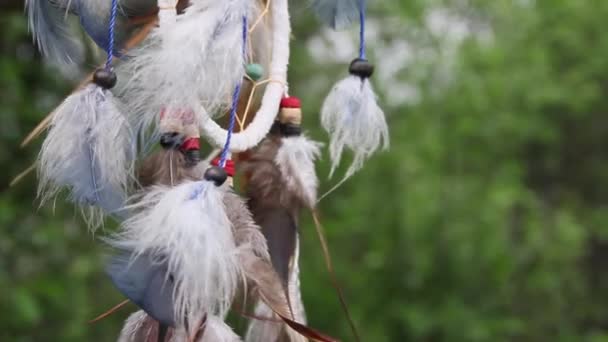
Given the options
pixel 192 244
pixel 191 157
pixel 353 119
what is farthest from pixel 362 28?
pixel 192 244

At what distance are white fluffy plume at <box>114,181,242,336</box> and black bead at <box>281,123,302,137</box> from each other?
0.24 metres

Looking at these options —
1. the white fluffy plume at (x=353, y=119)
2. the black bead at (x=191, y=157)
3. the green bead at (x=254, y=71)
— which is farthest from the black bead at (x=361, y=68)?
the black bead at (x=191, y=157)

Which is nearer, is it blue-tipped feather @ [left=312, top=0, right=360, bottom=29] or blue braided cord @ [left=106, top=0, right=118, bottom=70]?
blue braided cord @ [left=106, top=0, right=118, bottom=70]

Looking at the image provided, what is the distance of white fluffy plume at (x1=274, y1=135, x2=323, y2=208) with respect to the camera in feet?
3.23

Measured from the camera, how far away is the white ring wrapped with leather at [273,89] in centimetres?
90

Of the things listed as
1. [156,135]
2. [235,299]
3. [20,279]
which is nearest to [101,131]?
[156,135]

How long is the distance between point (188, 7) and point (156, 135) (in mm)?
133

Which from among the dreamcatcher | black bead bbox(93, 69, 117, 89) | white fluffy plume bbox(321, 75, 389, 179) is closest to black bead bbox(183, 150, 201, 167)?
the dreamcatcher

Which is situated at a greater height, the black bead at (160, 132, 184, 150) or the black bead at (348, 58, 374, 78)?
the black bead at (348, 58, 374, 78)

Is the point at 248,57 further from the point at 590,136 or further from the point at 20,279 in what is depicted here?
the point at 590,136

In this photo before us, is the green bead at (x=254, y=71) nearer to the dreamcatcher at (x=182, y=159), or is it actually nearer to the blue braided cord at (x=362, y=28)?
the dreamcatcher at (x=182, y=159)

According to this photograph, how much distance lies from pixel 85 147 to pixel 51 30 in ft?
0.60

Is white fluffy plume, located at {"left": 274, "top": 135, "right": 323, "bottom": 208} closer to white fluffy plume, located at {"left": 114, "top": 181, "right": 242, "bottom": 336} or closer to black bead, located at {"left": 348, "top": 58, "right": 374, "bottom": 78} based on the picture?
black bead, located at {"left": 348, "top": 58, "right": 374, "bottom": 78}

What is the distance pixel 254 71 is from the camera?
A: 95 cm
